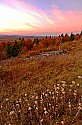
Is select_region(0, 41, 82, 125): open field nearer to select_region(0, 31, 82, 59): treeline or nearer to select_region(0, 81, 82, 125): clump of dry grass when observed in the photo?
select_region(0, 81, 82, 125): clump of dry grass

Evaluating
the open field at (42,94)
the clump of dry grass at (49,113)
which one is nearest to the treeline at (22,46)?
the open field at (42,94)

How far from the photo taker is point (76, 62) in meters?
10.4

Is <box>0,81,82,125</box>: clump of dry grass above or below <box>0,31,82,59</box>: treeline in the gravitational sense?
above

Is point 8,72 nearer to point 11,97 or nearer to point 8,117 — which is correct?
point 11,97

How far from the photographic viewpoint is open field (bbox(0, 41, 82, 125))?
594cm

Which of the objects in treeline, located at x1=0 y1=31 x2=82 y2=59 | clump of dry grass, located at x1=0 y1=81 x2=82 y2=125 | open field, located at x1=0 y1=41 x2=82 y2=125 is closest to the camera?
clump of dry grass, located at x1=0 y1=81 x2=82 y2=125

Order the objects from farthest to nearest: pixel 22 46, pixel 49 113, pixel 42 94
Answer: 1. pixel 22 46
2. pixel 42 94
3. pixel 49 113

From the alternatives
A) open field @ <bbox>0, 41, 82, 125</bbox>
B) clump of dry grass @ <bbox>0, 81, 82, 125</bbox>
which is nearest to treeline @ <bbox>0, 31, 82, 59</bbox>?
open field @ <bbox>0, 41, 82, 125</bbox>

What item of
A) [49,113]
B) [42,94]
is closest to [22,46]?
[42,94]

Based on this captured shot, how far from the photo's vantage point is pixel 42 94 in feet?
24.8

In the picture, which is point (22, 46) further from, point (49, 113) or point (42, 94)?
point (49, 113)

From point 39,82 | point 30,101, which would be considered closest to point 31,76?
point 39,82

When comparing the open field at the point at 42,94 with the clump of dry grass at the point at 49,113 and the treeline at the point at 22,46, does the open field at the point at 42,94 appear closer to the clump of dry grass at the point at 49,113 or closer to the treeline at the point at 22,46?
the clump of dry grass at the point at 49,113

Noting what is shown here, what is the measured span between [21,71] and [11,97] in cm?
298
